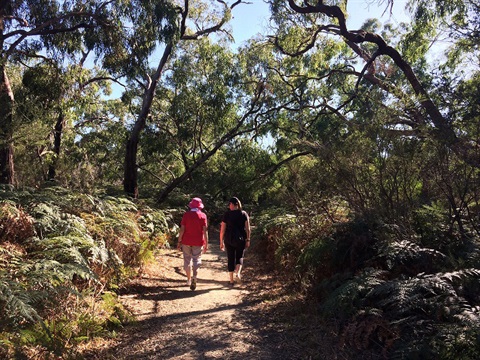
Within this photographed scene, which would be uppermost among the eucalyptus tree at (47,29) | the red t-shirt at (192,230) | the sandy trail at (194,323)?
the eucalyptus tree at (47,29)

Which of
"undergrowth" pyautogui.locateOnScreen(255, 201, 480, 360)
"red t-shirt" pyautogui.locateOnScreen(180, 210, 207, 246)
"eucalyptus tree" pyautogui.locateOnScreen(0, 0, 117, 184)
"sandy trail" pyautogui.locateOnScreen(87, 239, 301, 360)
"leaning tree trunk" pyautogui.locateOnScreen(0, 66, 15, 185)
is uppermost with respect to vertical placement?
"eucalyptus tree" pyautogui.locateOnScreen(0, 0, 117, 184)

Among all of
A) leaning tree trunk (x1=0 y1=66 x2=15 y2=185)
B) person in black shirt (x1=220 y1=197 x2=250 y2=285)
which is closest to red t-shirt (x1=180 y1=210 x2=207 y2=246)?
person in black shirt (x1=220 y1=197 x2=250 y2=285)

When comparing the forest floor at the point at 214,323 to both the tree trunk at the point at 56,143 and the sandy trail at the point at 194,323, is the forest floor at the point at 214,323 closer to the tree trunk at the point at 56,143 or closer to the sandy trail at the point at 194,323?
the sandy trail at the point at 194,323

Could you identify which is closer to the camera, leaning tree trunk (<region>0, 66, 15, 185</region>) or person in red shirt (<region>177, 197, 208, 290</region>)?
person in red shirt (<region>177, 197, 208, 290</region>)

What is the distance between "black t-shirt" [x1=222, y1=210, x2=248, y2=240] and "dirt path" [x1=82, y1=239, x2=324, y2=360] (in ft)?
3.25

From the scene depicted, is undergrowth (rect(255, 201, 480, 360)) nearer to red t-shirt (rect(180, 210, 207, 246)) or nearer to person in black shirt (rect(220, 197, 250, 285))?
person in black shirt (rect(220, 197, 250, 285))

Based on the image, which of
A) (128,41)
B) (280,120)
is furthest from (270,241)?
(280,120)

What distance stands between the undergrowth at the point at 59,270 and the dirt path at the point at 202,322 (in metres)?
0.31

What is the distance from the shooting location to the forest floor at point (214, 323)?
399 centimetres

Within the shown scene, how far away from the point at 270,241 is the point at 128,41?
6.45 meters

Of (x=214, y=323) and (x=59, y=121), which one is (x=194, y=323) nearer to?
(x=214, y=323)

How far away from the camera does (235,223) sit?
6785 mm

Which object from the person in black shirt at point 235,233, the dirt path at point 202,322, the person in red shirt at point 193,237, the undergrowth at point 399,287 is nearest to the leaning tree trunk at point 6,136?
the dirt path at point 202,322

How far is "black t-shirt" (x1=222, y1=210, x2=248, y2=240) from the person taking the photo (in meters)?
6.77
